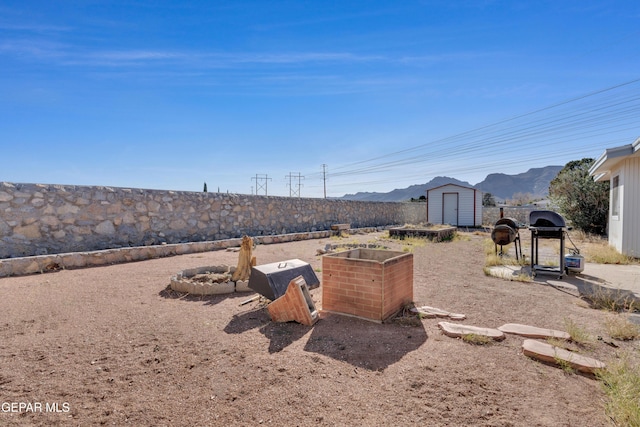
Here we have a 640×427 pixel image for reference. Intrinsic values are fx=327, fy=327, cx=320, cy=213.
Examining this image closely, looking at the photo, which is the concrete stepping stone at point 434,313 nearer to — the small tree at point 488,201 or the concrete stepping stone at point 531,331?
the concrete stepping stone at point 531,331

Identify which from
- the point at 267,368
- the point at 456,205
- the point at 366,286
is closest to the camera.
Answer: the point at 267,368

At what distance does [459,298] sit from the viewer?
214 inches

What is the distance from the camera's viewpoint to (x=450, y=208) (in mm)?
22953

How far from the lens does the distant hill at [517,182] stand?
426 feet

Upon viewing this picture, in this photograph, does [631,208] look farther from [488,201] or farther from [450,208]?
[488,201]

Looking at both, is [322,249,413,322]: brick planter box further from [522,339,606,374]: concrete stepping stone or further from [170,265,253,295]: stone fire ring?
[170,265,253,295]: stone fire ring

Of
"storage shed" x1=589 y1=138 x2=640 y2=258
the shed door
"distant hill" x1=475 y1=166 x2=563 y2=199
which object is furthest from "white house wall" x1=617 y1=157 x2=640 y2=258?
"distant hill" x1=475 y1=166 x2=563 y2=199

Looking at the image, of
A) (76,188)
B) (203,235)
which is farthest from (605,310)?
(76,188)

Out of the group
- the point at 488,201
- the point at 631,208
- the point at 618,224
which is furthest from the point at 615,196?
the point at 488,201

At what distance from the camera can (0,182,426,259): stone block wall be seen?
7613mm

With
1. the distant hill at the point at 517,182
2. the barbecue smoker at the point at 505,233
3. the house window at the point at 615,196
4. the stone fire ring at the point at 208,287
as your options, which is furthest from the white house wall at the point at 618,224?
the distant hill at the point at 517,182

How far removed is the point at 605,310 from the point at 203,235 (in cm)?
1051

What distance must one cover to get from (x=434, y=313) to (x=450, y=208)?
20.0m

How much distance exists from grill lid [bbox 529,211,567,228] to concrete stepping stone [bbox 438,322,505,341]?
4.42 metres
